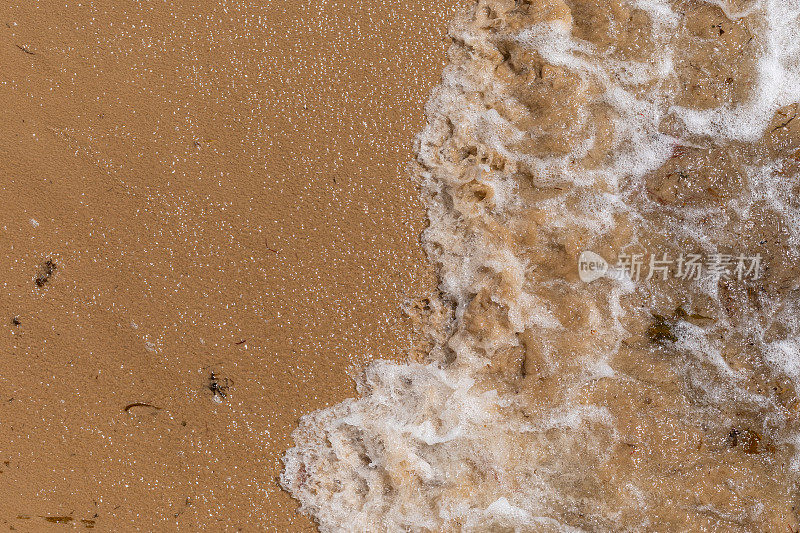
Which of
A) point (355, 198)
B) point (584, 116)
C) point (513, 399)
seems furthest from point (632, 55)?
point (513, 399)

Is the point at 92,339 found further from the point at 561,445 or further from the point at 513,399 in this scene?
the point at 561,445

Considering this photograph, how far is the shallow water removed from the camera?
310cm

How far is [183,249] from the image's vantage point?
9.80 feet

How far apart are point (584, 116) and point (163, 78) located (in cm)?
286

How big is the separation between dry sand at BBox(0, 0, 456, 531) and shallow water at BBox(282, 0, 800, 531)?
1.26ft

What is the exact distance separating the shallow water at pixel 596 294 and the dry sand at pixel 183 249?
383mm

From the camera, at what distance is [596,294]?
320cm

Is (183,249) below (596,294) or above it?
above

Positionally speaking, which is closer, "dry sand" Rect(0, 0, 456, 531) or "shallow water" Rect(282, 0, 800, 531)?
"dry sand" Rect(0, 0, 456, 531)

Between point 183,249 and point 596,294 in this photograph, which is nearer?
point 183,249

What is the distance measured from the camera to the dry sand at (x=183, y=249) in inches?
117

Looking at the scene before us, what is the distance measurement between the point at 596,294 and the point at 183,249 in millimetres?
2803

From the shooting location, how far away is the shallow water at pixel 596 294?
3.10 m

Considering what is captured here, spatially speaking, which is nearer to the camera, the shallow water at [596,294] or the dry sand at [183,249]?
the dry sand at [183,249]
